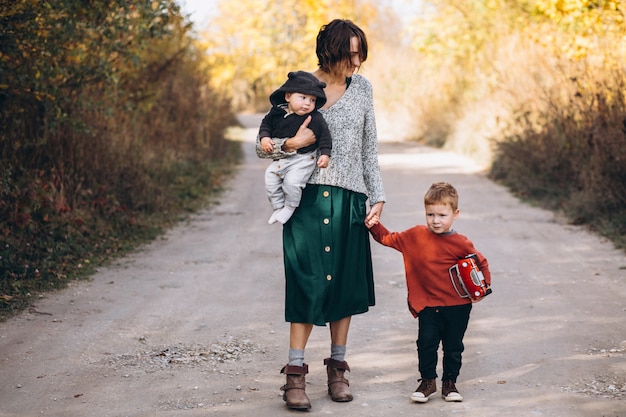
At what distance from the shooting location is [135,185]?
37.2 feet

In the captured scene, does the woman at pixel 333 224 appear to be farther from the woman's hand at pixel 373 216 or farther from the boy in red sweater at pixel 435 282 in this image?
the boy in red sweater at pixel 435 282

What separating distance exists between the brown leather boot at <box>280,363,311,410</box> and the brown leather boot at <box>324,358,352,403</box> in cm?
16

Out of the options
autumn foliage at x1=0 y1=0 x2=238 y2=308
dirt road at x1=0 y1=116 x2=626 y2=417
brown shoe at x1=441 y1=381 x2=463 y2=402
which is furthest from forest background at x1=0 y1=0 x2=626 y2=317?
brown shoe at x1=441 y1=381 x2=463 y2=402

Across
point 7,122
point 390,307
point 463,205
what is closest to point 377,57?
point 463,205

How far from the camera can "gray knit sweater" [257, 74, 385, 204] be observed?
4.81 meters

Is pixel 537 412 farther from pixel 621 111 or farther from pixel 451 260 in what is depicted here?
pixel 621 111

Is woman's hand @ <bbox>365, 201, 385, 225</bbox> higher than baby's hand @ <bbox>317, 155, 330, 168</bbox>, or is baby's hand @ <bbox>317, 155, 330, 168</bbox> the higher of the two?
baby's hand @ <bbox>317, 155, 330, 168</bbox>

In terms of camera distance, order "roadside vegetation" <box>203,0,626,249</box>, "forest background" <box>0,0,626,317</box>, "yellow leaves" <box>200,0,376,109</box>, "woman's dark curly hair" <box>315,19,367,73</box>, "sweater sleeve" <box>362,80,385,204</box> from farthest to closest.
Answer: "yellow leaves" <box>200,0,376,109</box> → "roadside vegetation" <box>203,0,626,249</box> → "forest background" <box>0,0,626,317</box> → "sweater sleeve" <box>362,80,385,204</box> → "woman's dark curly hair" <box>315,19,367,73</box>

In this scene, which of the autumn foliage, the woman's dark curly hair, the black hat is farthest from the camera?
the autumn foliage

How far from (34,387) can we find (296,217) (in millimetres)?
1744

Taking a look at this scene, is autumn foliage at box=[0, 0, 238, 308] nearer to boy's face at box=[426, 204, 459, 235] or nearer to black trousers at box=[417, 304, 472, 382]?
black trousers at box=[417, 304, 472, 382]

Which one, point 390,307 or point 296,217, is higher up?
point 296,217

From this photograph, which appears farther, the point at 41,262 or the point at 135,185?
the point at 135,185

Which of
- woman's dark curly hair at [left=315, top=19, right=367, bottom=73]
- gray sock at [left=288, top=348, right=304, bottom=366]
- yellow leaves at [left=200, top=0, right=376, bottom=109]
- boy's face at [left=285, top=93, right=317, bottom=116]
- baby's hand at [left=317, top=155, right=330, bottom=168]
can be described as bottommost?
gray sock at [left=288, top=348, right=304, bottom=366]
